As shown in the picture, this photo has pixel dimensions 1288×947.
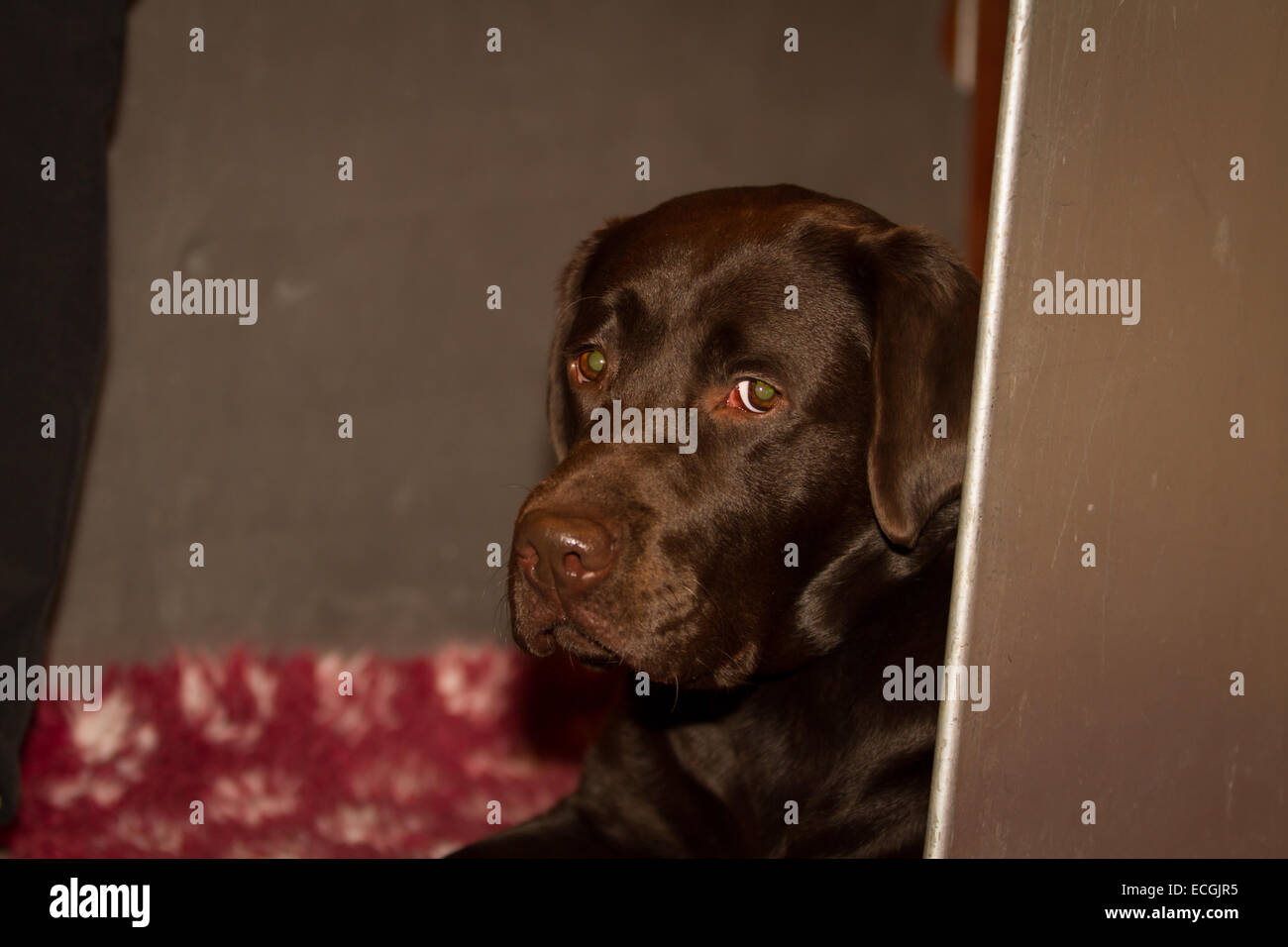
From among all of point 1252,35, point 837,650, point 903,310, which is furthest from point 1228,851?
point 1252,35

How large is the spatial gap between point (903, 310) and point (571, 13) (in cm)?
242

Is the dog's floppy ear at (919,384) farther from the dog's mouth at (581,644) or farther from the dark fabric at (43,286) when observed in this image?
the dark fabric at (43,286)

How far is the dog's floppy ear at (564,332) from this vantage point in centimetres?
269

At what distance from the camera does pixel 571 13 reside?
4078mm

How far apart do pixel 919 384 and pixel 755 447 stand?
0.99 ft

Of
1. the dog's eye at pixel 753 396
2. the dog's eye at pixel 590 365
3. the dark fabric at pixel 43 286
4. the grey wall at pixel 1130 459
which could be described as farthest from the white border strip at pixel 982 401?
the dark fabric at pixel 43 286

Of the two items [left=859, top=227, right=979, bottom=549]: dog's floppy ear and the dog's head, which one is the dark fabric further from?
[left=859, top=227, right=979, bottom=549]: dog's floppy ear

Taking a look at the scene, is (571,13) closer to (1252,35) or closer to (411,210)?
(411,210)

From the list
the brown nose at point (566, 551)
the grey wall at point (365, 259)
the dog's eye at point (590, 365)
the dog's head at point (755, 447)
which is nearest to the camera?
the brown nose at point (566, 551)

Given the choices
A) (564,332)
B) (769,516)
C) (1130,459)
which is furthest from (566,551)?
(564,332)

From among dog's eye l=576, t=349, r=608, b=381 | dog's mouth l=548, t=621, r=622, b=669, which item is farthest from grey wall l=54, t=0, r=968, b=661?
dog's mouth l=548, t=621, r=622, b=669

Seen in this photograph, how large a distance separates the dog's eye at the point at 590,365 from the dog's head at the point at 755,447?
3 centimetres

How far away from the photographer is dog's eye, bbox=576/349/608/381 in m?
2.37

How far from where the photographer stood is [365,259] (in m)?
3.96
